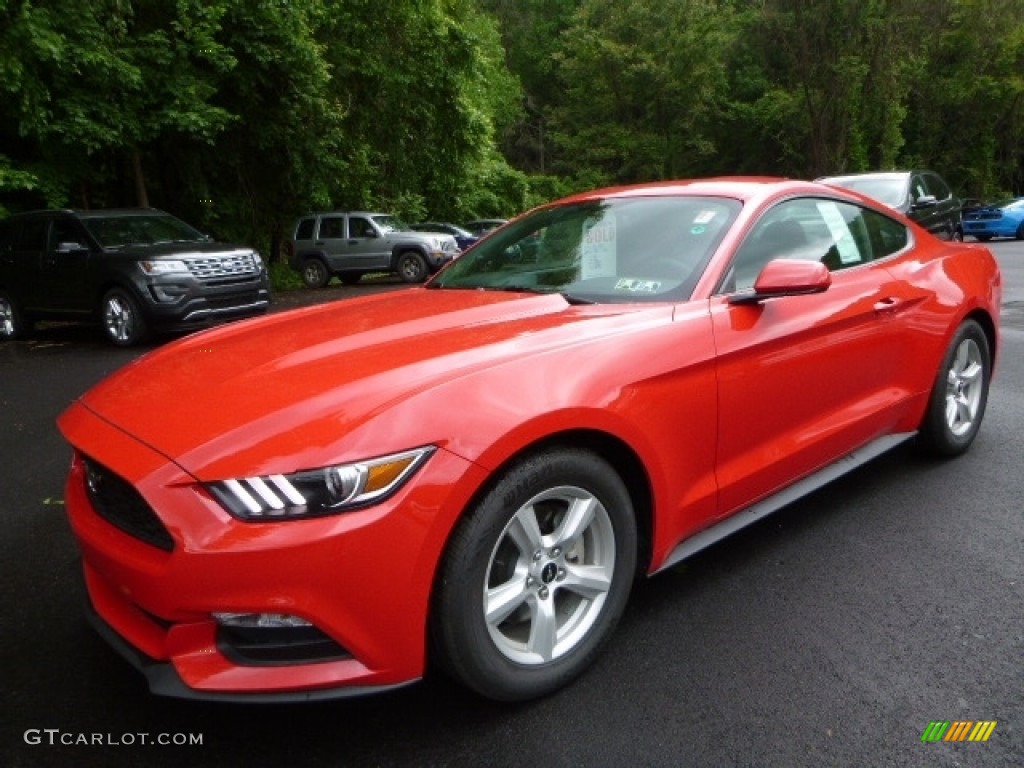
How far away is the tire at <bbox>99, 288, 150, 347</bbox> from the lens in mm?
9141

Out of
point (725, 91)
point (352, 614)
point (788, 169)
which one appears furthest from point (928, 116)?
point (352, 614)

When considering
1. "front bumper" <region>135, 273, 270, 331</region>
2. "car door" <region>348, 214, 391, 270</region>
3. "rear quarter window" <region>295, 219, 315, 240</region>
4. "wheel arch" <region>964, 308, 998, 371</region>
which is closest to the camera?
"wheel arch" <region>964, 308, 998, 371</region>

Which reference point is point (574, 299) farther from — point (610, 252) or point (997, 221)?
point (997, 221)

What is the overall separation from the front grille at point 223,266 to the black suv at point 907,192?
7.69 meters

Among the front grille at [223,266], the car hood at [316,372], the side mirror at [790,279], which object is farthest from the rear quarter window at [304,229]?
the side mirror at [790,279]

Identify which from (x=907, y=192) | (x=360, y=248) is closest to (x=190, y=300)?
(x=907, y=192)

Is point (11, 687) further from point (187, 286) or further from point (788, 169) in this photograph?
point (788, 169)

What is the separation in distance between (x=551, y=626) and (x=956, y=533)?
6.58 feet

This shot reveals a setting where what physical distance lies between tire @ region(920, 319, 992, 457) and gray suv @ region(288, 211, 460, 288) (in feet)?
48.0

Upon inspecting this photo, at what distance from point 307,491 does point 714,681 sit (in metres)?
1.33

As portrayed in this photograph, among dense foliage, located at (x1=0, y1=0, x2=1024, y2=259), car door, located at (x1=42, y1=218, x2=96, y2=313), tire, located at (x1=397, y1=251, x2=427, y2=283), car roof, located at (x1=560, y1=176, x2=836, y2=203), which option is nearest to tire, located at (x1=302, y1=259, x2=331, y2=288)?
dense foliage, located at (x1=0, y1=0, x2=1024, y2=259)

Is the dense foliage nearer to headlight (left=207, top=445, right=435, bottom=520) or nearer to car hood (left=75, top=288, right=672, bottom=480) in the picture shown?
car hood (left=75, top=288, right=672, bottom=480)

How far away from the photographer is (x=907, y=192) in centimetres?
1097

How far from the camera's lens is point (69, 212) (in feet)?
32.9
